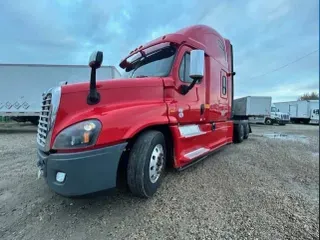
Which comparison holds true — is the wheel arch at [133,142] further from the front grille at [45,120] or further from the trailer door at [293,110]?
the trailer door at [293,110]

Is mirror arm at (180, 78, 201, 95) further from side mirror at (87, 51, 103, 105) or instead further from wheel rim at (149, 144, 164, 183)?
side mirror at (87, 51, 103, 105)

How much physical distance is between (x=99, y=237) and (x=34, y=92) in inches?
472

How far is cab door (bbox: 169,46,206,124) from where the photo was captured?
3.55 m

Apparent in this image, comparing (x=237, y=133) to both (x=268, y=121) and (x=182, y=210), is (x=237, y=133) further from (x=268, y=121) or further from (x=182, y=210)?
(x=268, y=121)

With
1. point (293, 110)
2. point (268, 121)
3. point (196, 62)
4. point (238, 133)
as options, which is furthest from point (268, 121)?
point (196, 62)

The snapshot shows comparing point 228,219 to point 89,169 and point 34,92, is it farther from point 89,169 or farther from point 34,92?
point 34,92

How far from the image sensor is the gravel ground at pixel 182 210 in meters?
2.31

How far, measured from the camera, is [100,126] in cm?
238

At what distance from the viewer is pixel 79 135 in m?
2.32

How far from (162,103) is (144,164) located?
3.25 ft

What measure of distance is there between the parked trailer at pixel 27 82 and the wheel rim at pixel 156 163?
954cm

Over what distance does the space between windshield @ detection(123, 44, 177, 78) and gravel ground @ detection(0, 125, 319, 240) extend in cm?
190

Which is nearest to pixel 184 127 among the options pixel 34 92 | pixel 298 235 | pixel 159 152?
pixel 159 152

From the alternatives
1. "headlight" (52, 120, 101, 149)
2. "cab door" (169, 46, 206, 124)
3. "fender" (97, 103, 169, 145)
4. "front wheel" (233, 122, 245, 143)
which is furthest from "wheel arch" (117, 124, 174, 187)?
"front wheel" (233, 122, 245, 143)
